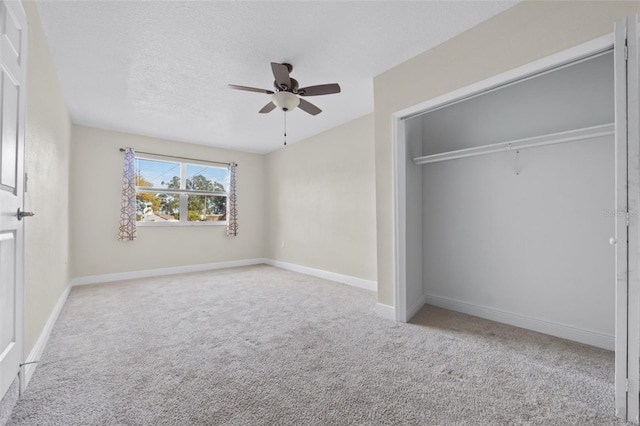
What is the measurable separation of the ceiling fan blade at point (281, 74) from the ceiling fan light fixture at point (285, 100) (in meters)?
0.08

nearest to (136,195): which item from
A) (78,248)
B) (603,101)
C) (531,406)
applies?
(78,248)

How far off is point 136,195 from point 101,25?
3.44 m

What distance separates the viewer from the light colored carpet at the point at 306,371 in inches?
59.2

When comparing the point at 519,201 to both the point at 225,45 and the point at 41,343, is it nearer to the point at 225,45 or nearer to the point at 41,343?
the point at 225,45

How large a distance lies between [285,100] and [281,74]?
0.32 m

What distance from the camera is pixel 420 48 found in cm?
255

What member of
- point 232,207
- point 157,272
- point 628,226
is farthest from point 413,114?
point 157,272

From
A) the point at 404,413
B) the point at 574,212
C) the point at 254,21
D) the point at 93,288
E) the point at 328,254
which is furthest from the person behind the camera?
the point at 328,254

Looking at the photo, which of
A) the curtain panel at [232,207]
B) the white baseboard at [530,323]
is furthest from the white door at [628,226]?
the curtain panel at [232,207]

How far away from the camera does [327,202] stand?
16.1 ft

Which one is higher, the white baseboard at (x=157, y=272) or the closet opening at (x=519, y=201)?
the closet opening at (x=519, y=201)

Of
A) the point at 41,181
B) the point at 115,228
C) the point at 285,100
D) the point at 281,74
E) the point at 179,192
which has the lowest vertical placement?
the point at 115,228

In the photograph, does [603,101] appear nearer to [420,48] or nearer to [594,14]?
[594,14]

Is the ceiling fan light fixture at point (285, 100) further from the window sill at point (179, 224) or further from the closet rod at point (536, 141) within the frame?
the window sill at point (179, 224)
